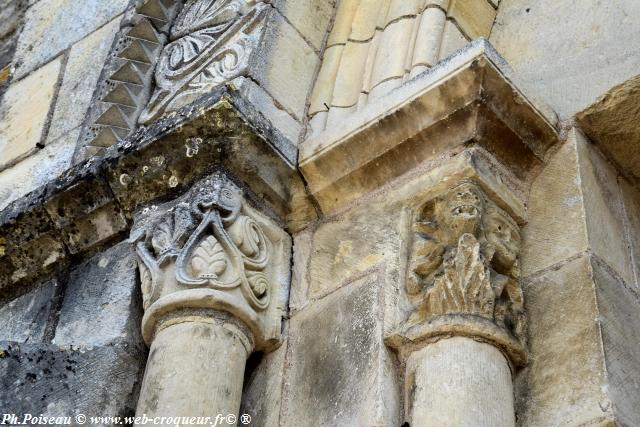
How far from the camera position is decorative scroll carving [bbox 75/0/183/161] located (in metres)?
→ 3.60

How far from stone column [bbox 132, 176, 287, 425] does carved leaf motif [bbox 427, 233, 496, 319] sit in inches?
19.5

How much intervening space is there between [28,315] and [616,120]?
1776 mm

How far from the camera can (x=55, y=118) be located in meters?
3.96

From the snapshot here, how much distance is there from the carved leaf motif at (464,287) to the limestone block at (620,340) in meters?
0.27

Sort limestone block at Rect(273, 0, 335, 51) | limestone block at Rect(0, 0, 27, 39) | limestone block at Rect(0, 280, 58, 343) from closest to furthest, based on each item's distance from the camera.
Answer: limestone block at Rect(0, 280, 58, 343), limestone block at Rect(273, 0, 335, 51), limestone block at Rect(0, 0, 27, 39)

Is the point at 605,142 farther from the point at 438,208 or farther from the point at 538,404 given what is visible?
the point at 538,404

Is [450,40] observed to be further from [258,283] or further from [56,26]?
[56,26]

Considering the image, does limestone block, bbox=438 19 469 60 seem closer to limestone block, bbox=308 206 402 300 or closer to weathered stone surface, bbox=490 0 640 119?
weathered stone surface, bbox=490 0 640 119

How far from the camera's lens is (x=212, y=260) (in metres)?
2.90

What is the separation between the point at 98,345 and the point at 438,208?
38.3 inches

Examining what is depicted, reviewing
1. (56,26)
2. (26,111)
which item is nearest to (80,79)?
(26,111)

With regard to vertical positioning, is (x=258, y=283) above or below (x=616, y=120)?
below

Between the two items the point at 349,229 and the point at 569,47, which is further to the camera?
the point at 569,47

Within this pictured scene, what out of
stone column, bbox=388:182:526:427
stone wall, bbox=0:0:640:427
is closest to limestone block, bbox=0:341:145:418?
stone wall, bbox=0:0:640:427
